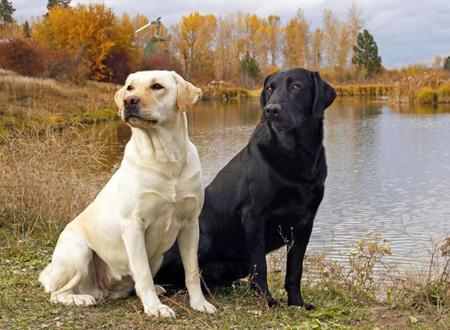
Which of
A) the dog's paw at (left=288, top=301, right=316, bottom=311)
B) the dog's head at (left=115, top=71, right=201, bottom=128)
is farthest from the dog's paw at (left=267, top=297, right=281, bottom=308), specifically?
the dog's head at (left=115, top=71, right=201, bottom=128)

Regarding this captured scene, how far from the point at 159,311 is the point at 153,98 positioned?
56.1 inches

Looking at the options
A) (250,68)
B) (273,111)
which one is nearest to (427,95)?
(250,68)

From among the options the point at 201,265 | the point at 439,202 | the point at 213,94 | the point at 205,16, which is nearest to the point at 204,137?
the point at 439,202

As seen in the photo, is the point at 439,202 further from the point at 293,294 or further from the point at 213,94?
the point at 213,94

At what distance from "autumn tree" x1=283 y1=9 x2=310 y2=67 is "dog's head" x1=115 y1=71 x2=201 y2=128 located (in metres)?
85.0

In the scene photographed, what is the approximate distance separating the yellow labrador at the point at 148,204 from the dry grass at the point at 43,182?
9.32 ft

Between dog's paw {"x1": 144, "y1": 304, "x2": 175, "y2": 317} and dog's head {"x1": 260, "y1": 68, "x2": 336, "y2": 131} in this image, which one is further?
dog's head {"x1": 260, "y1": 68, "x2": 336, "y2": 131}

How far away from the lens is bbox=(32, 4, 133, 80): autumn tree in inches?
2127

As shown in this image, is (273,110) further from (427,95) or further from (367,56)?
(367,56)

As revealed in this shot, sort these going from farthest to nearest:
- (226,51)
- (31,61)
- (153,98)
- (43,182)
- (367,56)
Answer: (226,51)
(367,56)
(31,61)
(43,182)
(153,98)

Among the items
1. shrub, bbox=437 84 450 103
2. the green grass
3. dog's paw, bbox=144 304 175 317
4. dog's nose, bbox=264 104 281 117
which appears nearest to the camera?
the green grass

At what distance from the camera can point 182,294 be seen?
17.2 feet

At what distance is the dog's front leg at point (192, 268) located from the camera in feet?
15.8

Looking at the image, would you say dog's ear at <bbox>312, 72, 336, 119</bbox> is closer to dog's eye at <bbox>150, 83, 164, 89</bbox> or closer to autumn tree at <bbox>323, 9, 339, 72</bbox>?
dog's eye at <bbox>150, 83, 164, 89</bbox>
